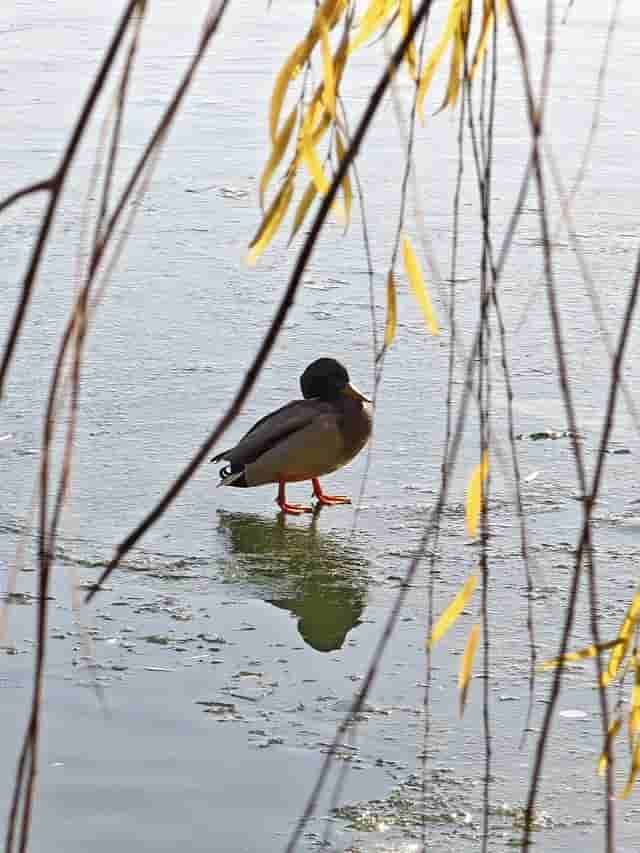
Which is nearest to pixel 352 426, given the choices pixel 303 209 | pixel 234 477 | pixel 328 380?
pixel 328 380

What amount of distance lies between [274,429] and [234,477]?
0.14 metres

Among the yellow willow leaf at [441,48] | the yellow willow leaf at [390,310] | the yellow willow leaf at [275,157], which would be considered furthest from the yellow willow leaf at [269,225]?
the yellow willow leaf at [441,48]

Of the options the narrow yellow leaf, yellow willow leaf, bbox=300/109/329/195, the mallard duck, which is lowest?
the mallard duck

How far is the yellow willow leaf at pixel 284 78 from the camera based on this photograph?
33.7 inches

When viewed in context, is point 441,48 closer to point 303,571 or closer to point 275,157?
point 275,157

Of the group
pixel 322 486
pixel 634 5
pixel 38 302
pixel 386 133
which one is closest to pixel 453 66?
pixel 322 486

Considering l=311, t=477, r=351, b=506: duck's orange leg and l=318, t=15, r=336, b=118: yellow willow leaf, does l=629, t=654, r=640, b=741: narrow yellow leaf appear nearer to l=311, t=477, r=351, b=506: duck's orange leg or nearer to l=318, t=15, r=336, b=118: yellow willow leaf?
l=318, t=15, r=336, b=118: yellow willow leaf

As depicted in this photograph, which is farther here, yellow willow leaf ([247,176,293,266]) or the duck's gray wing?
the duck's gray wing

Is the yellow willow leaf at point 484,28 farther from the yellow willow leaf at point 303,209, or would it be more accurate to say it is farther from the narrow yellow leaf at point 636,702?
the narrow yellow leaf at point 636,702

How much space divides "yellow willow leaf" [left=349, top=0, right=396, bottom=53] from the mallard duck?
2240 millimetres

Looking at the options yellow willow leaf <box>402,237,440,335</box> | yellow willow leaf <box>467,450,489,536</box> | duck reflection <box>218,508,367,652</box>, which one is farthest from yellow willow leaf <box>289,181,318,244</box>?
duck reflection <box>218,508,367,652</box>

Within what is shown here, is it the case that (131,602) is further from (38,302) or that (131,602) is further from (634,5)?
(634,5)

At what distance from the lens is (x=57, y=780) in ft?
7.38

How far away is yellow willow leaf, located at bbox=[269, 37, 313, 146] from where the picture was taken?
2.81ft
